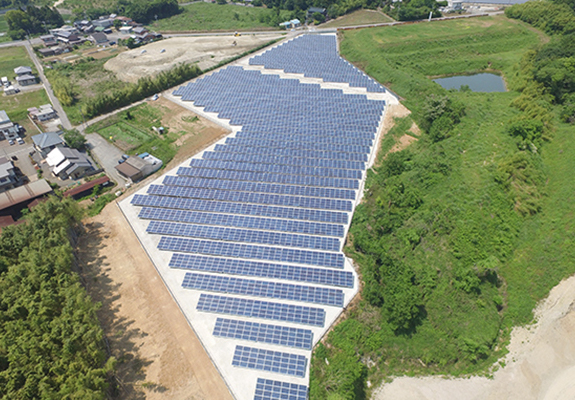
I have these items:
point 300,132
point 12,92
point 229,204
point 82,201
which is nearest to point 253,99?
point 300,132

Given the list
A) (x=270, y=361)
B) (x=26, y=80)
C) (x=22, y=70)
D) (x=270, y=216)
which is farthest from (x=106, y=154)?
(x=22, y=70)

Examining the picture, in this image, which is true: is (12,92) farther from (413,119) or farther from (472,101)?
(472,101)

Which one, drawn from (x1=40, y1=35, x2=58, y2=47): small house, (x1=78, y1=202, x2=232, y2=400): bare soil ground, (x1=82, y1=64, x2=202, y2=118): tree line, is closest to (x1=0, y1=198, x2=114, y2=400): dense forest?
(x1=78, y1=202, x2=232, y2=400): bare soil ground

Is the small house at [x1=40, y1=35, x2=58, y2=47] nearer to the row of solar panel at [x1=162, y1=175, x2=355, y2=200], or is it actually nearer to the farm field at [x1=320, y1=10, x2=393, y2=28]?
the farm field at [x1=320, y1=10, x2=393, y2=28]

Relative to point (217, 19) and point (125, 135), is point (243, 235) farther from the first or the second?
point (217, 19)

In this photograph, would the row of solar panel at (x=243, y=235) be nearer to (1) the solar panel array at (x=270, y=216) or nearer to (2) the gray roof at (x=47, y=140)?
(1) the solar panel array at (x=270, y=216)

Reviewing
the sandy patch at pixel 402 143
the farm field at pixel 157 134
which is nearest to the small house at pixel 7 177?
the farm field at pixel 157 134

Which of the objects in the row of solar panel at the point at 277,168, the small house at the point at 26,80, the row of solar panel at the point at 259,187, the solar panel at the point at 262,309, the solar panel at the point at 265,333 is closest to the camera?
the solar panel at the point at 265,333
